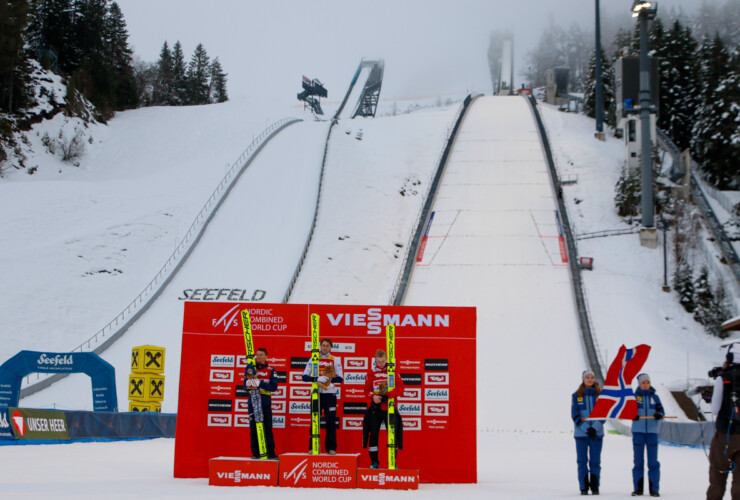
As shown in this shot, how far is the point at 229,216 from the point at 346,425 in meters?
24.0

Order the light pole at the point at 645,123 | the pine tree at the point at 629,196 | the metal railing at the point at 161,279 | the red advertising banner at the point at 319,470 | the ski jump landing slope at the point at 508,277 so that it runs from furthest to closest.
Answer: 1. the pine tree at the point at 629,196
2. the light pole at the point at 645,123
3. the metal railing at the point at 161,279
4. the ski jump landing slope at the point at 508,277
5. the red advertising banner at the point at 319,470

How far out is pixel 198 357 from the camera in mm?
9688

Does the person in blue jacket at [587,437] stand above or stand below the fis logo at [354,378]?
below

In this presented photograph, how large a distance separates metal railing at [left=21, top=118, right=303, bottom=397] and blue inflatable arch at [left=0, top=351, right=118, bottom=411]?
3375mm

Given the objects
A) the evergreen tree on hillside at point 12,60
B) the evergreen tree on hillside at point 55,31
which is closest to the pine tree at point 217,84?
the evergreen tree on hillside at point 55,31

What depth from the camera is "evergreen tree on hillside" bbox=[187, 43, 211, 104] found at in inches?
2904

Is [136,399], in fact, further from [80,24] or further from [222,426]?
[80,24]

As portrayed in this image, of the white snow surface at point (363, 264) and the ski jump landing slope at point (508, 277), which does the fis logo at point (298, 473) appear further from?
the ski jump landing slope at point (508, 277)

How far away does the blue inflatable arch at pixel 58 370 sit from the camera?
17.1 metres

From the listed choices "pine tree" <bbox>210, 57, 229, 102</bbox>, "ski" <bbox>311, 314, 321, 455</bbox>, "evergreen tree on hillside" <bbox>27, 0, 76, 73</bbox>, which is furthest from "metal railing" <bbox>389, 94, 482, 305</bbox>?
"pine tree" <bbox>210, 57, 229, 102</bbox>

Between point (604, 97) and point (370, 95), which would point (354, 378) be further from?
point (370, 95)

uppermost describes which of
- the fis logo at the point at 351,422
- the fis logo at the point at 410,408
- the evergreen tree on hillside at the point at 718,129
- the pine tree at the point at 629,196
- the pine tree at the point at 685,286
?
the evergreen tree on hillside at the point at 718,129

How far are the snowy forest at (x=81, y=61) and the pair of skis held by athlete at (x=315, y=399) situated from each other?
36067mm

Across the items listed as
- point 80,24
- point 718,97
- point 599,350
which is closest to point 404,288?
point 599,350
